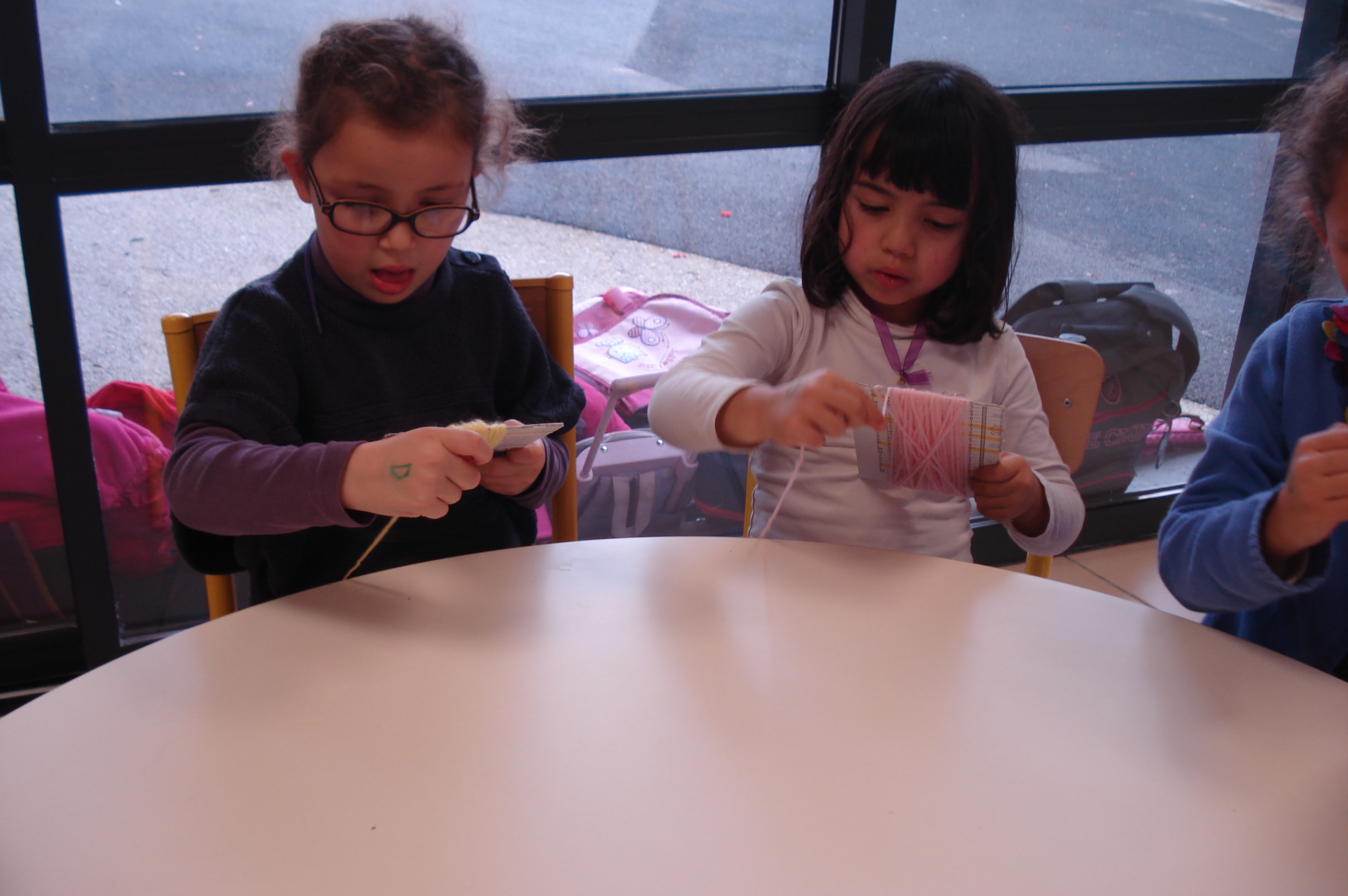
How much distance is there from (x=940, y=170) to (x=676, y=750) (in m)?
0.79

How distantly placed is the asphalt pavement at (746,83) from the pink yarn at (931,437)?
675 mm

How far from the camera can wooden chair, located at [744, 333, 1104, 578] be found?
1.25 meters

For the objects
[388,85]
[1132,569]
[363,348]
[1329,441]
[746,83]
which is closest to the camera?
[1329,441]

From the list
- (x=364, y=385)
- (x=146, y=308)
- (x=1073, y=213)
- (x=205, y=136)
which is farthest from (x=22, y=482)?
(x=1073, y=213)

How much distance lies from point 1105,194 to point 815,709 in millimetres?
2011

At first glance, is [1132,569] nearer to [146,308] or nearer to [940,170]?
[940,170]

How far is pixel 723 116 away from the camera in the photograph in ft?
6.07

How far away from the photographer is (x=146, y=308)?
68.4 inches

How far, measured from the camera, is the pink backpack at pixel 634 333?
2.04m

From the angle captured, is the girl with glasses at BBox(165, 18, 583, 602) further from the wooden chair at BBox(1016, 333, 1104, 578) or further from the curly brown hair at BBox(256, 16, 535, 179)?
the wooden chair at BBox(1016, 333, 1104, 578)

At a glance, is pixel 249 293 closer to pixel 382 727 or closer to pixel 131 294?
pixel 382 727

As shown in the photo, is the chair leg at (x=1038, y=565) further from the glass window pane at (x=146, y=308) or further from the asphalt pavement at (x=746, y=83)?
the glass window pane at (x=146, y=308)

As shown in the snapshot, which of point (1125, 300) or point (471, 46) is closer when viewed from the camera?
point (471, 46)

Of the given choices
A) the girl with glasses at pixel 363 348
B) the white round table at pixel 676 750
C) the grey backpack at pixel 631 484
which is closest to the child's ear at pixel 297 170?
the girl with glasses at pixel 363 348
